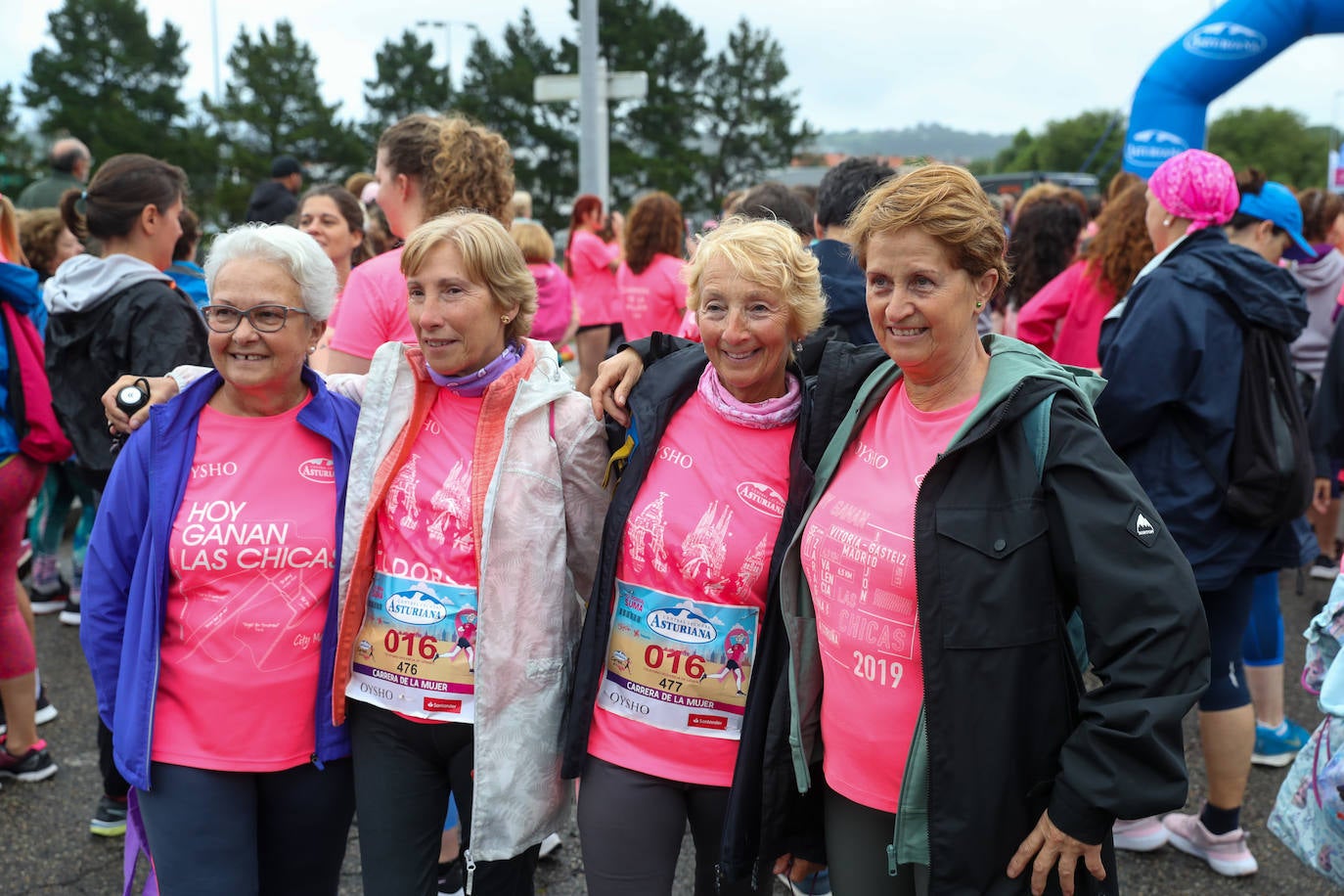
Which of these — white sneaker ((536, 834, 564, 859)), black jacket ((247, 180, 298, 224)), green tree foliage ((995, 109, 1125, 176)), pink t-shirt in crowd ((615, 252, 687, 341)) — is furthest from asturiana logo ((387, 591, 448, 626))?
green tree foliage ((995, 109, 1125, 176))

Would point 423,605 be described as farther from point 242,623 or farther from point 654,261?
point 654,261

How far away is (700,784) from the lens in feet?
7.65

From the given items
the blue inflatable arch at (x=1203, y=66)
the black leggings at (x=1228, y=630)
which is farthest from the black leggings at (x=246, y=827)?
the blue inflatable arch at (x=1203, y=66)

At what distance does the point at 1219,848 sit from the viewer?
363 centimetres

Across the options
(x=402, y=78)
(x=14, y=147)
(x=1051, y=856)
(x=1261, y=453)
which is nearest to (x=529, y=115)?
(x=402, y=78)

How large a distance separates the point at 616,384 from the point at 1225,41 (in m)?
9.81

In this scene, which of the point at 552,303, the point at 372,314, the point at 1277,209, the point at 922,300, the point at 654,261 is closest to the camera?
the point at 922,300

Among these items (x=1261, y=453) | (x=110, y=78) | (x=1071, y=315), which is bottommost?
(x=1261, y=453)

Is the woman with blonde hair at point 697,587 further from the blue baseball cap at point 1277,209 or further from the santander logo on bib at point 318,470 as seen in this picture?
the blue baseball cap at point 1277,209

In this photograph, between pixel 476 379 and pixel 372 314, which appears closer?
pixel 476 379

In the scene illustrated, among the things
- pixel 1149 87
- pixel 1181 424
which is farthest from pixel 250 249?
pixel 1149 87

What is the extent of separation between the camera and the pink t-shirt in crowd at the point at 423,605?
2422 millimetres

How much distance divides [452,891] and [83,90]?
49.3m

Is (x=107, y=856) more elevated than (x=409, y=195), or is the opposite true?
(x=409, y=195)
